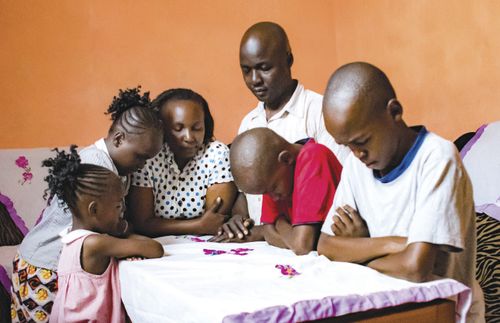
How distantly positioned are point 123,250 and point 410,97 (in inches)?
98.5

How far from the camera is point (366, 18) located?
4273 millimetres

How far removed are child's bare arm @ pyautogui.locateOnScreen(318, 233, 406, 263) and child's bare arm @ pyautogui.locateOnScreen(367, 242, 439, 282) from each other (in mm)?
70

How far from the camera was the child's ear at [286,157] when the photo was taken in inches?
83.8

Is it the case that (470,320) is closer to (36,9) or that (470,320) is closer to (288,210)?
(288,210)

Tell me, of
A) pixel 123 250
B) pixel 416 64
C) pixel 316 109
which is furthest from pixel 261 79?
pixel 416 64

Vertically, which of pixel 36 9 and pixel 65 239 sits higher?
pixel 36 9

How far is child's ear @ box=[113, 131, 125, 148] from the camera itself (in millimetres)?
2510

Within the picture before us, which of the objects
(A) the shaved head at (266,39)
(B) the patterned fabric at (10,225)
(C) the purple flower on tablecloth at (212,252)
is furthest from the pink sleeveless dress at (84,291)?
(B) the patterned fabric at (10,225)

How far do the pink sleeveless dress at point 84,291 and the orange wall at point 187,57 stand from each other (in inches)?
73.3

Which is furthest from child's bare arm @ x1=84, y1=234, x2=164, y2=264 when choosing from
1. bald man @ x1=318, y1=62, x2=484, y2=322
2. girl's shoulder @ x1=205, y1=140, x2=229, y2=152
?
girl's shoulder @ x1=205, y1=140, x2=229, y2=152

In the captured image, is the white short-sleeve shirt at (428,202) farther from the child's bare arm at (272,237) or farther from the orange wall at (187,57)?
the orange wall at (187,57)

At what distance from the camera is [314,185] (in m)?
2.08

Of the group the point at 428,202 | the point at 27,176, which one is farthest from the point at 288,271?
the point at 27,176

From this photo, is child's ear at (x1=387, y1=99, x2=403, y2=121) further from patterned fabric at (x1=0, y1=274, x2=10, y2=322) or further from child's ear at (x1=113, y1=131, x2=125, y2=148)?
patterned fabric at (x1=0, y1=274, x2=10, y2=322)
